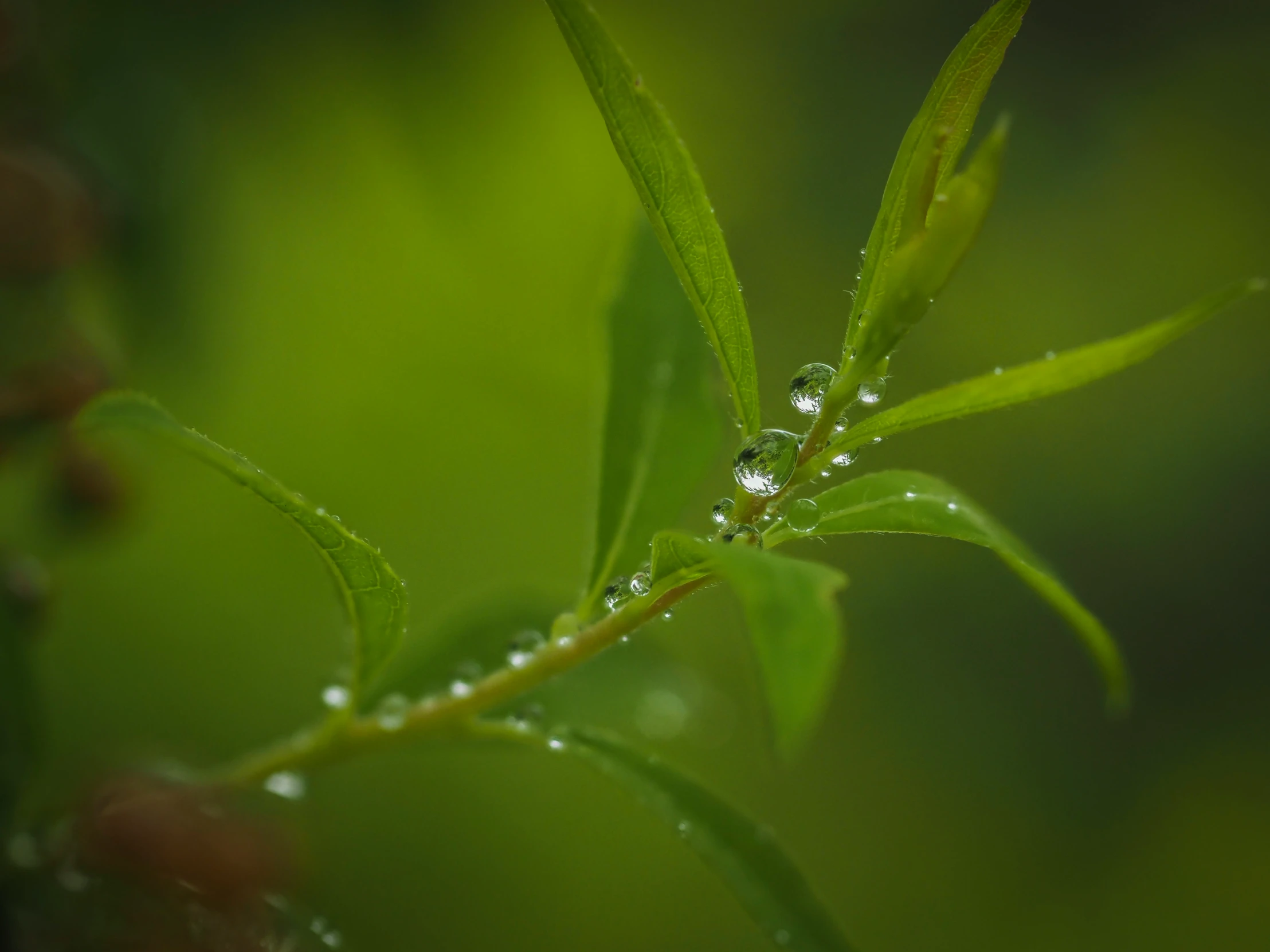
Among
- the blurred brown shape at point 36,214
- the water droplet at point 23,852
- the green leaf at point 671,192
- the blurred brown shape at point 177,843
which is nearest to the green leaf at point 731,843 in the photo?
the green leaf at point 671,192

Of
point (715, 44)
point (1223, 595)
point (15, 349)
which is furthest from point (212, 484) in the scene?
point (1223, 595)

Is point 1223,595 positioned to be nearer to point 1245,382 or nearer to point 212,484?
point 1245,382

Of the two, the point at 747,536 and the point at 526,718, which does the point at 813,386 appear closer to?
the point at 747,536

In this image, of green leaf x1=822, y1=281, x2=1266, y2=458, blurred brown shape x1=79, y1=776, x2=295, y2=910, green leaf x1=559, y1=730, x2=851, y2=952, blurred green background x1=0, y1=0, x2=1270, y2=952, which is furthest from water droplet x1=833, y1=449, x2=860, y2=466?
blurred brown shape x1=79, y1=776, x2=295, y2=910

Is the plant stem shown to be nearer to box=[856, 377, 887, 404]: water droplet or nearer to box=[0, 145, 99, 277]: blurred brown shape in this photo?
box=[856, 377, 887, 404]: water droplet

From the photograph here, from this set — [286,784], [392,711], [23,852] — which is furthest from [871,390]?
[23,852]

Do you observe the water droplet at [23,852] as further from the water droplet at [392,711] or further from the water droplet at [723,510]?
the water droplet at [723,510]
